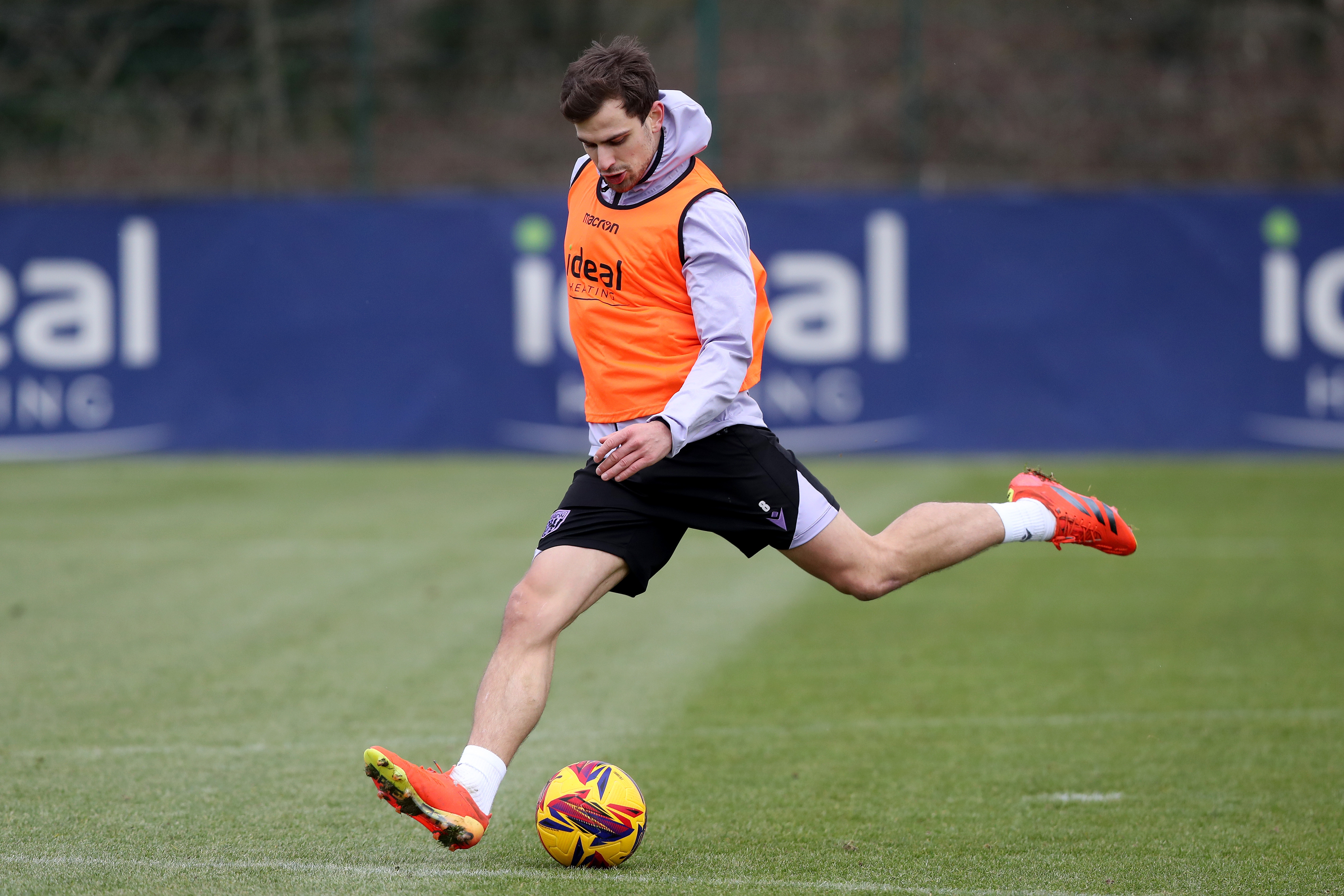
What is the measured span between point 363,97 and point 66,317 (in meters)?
4.64

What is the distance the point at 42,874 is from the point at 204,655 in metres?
3.29

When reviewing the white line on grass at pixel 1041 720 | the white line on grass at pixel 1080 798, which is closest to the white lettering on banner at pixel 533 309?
the white line on grass at pixel 1041 720

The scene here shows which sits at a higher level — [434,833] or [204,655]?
[434,833]

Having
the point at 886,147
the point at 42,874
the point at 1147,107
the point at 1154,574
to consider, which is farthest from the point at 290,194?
the point at 42,874

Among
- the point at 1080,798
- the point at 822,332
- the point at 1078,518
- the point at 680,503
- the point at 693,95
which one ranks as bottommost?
the point at 1080,798

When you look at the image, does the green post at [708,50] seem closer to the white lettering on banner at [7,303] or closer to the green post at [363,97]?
the green post at [363,97]

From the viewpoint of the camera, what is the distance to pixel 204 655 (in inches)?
296

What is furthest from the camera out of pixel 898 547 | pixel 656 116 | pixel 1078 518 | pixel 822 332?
pixel 822 332

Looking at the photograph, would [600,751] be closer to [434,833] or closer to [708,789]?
[708,789]

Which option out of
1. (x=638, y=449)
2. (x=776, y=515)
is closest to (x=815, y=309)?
(x=776, y=515)

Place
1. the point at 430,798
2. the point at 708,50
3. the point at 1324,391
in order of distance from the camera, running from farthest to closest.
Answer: the point at 708,50
the point at 1324,391
the point at 430,798

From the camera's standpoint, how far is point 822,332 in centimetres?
1589

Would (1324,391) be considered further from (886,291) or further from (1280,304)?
(886,291)

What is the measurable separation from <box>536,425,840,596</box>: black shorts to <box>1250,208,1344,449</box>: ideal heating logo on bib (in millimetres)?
12232
